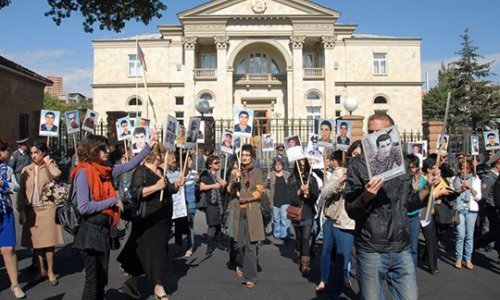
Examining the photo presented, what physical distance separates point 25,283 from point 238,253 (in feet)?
11.0

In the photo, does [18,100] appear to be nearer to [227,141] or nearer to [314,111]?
[227,141]

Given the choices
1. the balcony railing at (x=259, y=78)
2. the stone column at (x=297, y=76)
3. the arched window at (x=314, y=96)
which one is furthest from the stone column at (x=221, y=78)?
the arched window at (x=314, y=96)

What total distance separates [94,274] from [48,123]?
8.49 meters

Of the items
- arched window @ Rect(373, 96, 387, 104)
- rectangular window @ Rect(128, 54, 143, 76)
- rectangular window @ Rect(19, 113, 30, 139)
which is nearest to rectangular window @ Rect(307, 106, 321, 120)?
arched window @ Rect(373, 96, 387, 104)

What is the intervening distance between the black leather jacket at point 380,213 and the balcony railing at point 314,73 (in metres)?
39.9

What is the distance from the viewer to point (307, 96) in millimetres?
43375

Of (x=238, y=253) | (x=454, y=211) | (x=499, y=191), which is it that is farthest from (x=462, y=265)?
(x=238, y=253)

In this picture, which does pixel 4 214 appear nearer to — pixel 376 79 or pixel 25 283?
pixel 25 283

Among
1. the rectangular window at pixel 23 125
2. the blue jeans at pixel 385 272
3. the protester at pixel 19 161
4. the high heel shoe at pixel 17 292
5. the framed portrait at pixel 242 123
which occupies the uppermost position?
the rectangular window at pixel 23 125

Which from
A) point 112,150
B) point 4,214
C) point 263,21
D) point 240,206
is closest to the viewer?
point 4,214

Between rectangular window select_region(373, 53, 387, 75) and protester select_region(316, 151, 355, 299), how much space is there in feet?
130

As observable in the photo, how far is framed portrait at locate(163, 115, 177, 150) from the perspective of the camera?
23.7ft

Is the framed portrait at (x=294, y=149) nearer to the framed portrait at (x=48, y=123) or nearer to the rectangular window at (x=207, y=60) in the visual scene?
the framed portrait at (x=48, y=123)

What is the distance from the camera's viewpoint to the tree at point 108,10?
56.8 feet
